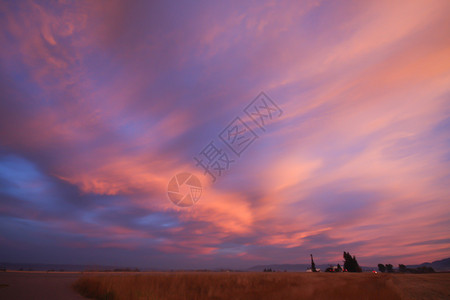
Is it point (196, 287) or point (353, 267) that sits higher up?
point (353, 267)

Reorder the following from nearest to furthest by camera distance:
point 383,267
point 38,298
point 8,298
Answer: point 8,298 < point 38,298 < point 383,267

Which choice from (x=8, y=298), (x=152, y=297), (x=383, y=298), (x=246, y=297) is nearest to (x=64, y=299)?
(x=8, y=298)

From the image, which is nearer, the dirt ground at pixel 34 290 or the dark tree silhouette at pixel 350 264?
the dirt ground at pixel 34 290

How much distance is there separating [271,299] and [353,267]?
92048 mm

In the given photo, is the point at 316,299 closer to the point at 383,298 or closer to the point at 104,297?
the point at 383,298

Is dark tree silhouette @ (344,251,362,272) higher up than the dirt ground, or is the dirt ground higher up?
dark tree silhouette @ (344,251,362,272)

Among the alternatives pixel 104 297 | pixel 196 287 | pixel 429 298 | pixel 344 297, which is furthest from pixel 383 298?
pixel 104 297

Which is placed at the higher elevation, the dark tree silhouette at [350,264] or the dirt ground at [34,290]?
the dark tree silhouette at [350,264]

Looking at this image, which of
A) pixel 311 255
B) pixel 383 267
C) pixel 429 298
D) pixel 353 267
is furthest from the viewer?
pixel 383 267

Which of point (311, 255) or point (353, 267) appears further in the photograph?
point (311, 255)

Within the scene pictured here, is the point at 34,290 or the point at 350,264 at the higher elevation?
the point at 350,264

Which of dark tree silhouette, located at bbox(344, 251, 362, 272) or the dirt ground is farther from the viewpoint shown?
dark tree silhouette, located at bbox(344, 251, 362, 272)

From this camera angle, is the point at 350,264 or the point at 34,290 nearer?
the point at 34,290

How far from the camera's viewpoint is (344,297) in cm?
1639
